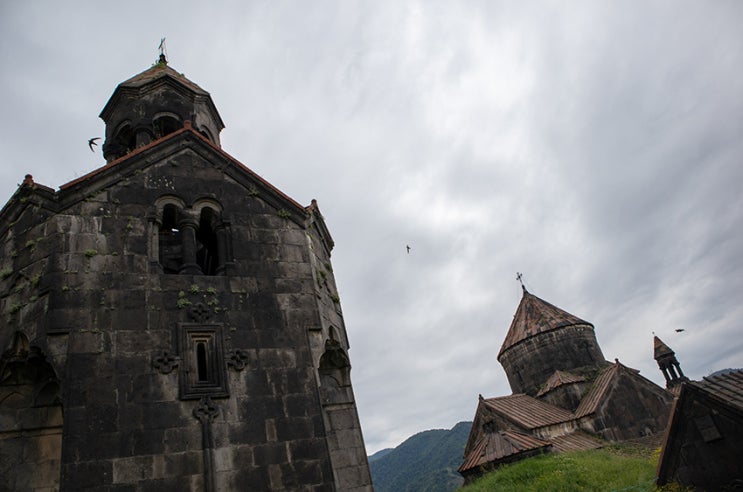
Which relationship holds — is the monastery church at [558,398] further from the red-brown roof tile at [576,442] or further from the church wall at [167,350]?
the church wall at [167,350]

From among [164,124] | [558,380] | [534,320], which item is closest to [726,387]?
[558,380]

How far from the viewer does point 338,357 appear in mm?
8055

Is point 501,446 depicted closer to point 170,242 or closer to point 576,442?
point 576,442

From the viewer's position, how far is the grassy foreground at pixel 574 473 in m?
13.4

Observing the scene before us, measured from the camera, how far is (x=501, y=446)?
17.5m

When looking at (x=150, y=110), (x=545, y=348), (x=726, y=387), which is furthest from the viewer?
(x=545, y=348)

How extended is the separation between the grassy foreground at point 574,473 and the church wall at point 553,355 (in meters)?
6.40

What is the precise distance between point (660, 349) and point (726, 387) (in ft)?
55.6

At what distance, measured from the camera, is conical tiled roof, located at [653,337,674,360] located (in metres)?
25.1

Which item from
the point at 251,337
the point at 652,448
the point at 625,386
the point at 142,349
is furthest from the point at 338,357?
the point at 625,386

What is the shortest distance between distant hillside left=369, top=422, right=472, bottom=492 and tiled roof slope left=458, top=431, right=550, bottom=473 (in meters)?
48.2

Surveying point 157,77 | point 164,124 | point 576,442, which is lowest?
point 576,442

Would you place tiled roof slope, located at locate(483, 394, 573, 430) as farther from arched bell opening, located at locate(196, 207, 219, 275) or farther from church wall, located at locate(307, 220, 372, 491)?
A: arched bell opening, located at locate(196, 207, 219, 275)

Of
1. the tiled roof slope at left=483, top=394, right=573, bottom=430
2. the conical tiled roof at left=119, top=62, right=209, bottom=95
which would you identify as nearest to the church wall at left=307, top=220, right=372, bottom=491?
the conical tiled roof at left=119, top=62, right=209, bottom=95
